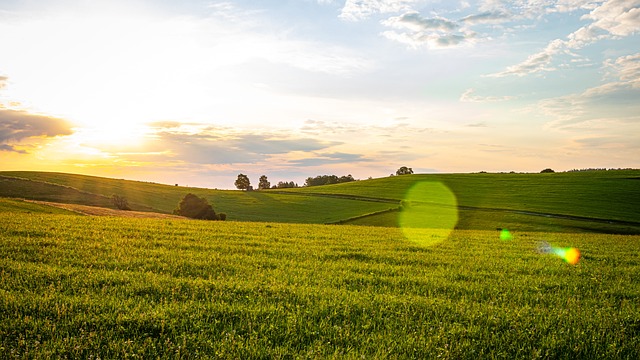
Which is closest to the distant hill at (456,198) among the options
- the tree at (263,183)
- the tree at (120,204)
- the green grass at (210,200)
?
the green grass at (210,200)

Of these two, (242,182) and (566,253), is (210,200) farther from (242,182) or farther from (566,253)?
(566,253)

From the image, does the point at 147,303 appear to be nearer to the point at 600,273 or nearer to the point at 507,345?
the point at 507,345

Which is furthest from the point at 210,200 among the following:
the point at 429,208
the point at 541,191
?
the point at 541,191

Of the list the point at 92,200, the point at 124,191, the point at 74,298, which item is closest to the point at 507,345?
the point at 74,298

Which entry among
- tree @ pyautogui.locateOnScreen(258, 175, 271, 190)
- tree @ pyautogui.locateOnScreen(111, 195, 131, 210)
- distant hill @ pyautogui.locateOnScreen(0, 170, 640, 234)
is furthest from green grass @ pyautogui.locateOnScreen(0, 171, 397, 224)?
tree @ pyautogui.locateOnScreen(258, 175, 271, 190)

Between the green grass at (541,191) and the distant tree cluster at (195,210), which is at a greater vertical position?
the green grass at (541,191)

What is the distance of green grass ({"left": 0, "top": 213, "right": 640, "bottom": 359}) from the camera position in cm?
676

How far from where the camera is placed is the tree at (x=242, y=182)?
500 ft

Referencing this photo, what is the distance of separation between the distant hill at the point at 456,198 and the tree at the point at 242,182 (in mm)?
23583

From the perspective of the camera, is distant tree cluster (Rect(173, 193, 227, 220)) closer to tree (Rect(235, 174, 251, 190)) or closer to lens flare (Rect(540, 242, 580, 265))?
lens flare (Rect(540, 242, 580, 265))

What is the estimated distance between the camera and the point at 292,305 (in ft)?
28.9

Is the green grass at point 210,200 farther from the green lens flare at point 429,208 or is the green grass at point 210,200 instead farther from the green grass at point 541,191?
the green grass at point 541,191

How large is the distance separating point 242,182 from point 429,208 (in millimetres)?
78759

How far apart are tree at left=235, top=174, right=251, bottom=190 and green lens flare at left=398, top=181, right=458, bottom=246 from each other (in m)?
59.4
